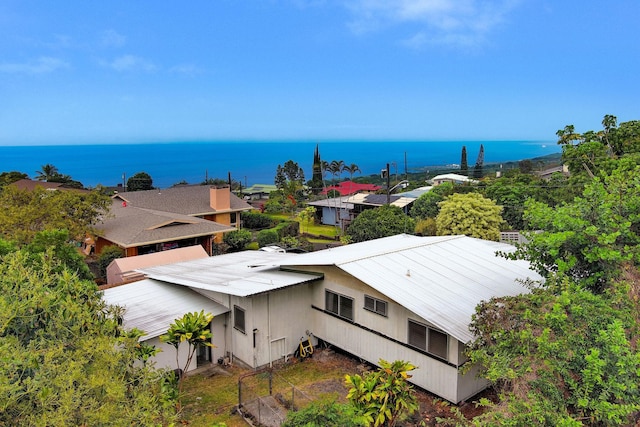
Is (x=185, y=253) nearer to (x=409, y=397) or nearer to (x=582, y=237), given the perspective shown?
(x=409, y=397)

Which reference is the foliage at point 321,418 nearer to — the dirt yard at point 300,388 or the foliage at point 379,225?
the dirt yard at point 300,388

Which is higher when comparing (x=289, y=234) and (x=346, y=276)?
(x=346, y=276)

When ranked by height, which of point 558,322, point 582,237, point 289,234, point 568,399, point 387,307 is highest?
point 582,237

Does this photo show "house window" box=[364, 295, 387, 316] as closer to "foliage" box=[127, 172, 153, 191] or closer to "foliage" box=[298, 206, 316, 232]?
"foliage" box=[298, 206, 316, 232]

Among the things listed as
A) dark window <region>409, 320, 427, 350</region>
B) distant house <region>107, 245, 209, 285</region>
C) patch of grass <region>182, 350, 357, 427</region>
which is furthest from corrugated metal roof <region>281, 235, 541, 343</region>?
distant house <region>107, 245, 209, 285</region>

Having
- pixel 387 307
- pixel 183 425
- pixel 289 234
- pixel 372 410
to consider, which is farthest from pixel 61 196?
pixel 372 410

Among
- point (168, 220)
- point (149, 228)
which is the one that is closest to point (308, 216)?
point (168, 220)

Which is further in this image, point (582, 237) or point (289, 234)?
point (289, 234)
